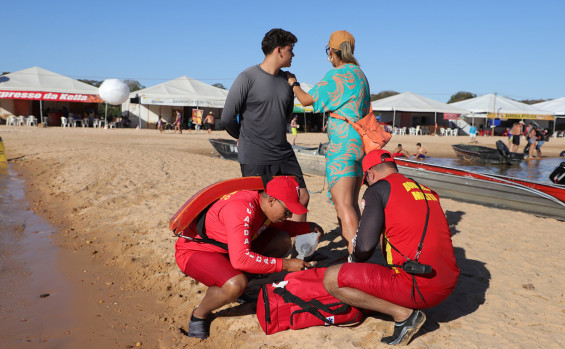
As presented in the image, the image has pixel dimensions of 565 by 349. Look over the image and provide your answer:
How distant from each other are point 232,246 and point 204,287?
4.15ft

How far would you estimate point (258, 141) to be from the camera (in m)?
3.73

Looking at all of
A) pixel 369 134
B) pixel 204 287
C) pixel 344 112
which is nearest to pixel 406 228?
pixel 369 134

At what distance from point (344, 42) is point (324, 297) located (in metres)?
2.07

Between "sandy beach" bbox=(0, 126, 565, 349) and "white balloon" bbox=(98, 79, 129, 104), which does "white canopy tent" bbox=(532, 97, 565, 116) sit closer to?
"white balloon" bbox=(98, 79, 129, 104)

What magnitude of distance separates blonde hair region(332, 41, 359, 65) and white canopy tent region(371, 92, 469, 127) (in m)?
33.1

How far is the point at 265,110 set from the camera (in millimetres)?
3688

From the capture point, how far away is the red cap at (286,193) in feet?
9.79

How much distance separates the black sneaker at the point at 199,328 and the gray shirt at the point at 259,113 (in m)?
1.33

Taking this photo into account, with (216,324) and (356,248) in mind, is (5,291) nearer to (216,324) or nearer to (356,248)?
(216,324)

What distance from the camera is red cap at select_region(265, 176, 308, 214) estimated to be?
2.98 metres

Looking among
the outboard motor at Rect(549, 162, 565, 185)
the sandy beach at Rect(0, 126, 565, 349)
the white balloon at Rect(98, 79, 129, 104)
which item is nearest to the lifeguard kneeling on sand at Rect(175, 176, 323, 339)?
the sandy beach at Rect(0, 126, 565, 349)

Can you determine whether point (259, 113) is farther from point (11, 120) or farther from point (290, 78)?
point (11, 120)

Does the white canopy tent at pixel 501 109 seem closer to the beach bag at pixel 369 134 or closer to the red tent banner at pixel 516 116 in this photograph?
the red tent banner at pixel 516 116

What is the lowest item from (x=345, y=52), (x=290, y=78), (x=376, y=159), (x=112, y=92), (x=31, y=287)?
(x=31, y=287)
